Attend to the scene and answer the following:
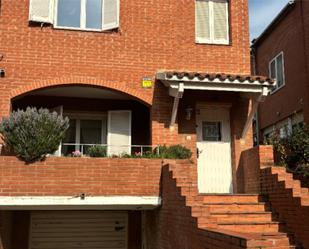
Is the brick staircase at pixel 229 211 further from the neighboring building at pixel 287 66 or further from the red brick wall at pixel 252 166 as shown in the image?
the neighboring building at pixel 287 66

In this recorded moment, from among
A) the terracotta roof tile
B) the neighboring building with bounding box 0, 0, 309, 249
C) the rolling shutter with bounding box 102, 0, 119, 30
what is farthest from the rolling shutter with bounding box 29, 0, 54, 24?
the terracotta roof tile

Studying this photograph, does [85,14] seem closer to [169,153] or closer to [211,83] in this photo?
[211,83]

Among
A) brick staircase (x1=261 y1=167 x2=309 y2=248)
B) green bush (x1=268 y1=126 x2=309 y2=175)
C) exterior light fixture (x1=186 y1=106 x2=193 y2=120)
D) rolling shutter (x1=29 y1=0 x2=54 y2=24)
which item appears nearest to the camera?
brick staircase (x1=261 y1=167 x2=309 y2=248)

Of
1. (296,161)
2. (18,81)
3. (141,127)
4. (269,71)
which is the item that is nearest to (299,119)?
(269,71)

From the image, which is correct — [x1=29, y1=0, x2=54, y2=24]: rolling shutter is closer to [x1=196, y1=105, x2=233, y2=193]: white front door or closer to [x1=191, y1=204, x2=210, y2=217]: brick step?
[x1=196, y1=105, x2=233, y2=193]: white front door

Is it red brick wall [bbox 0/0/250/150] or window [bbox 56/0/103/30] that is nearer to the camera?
red brick wall [bbox 0/0/250/150]

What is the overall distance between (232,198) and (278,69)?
11.2 meters

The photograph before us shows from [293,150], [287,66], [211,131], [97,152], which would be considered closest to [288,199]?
[293,150]

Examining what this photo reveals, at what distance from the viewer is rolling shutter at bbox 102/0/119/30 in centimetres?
1190

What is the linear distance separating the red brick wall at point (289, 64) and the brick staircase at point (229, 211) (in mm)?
8189

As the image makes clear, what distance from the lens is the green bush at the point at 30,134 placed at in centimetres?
945

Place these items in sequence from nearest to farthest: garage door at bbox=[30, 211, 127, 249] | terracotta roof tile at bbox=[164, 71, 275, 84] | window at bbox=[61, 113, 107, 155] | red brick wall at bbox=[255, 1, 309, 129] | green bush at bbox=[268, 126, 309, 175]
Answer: terracotta roof tile at bbox=[164, 71, 275, 84]
green bush at bbox=[268, 126, 309, 175]
garage door at bbox=[30, 211, 127, 249]
window at bbox=[61, 113, 107, 155]
red brick wall at bbox=[255, 1, 309, 129]

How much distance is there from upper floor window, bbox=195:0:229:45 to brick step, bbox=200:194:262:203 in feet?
16.1

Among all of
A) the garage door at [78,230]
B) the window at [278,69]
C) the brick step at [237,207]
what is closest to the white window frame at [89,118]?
the garage door at [78,230]
